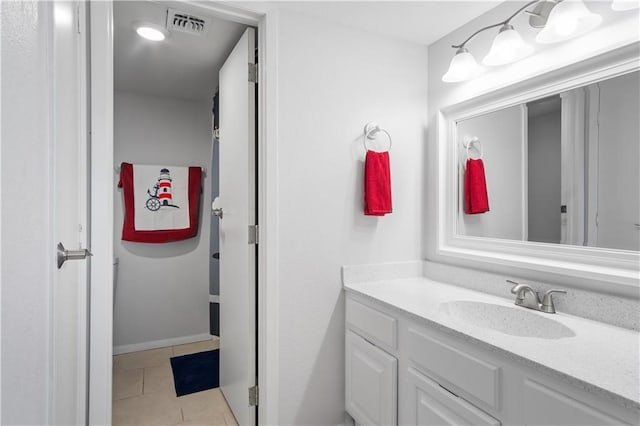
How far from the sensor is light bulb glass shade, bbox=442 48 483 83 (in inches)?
66.9

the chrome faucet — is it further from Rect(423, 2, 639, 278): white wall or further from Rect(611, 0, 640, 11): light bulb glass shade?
Rect(611, 0, 640, 11): light bulb glass shade

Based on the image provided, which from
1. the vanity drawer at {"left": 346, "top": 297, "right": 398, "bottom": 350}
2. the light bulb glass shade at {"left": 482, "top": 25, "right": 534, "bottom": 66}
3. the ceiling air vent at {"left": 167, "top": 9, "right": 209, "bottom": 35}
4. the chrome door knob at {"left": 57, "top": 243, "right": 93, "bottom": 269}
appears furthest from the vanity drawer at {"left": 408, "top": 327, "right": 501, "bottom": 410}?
the ceiling air vent at {"left": 167, "top": 9, "right": 209, "bottom": 35}

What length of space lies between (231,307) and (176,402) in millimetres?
760

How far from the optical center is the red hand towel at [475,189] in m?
1.84

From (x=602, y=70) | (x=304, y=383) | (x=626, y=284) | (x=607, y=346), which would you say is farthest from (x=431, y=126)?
(x=304, y=383)

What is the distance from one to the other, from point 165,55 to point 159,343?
8.02ft

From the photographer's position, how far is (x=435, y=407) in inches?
49.9

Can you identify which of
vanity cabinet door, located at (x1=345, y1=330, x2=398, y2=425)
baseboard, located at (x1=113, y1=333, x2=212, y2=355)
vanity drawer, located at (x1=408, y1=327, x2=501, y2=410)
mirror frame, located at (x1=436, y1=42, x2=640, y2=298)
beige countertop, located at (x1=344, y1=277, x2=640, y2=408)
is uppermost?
mirror frame, located at (x1=436, y1=42, x2=640, y2=298)

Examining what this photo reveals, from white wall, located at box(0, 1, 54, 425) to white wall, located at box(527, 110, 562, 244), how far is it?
176 centimetres

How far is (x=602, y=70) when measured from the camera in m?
1.31

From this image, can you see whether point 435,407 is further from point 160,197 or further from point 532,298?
point 160,197

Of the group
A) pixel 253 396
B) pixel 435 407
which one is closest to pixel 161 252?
pixel 253 396

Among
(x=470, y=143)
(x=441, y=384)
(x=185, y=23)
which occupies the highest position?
(x=185, y=23)

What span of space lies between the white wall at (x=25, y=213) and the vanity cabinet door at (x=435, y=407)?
1179mm
